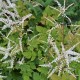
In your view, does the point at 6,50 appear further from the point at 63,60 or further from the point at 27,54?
the point at 63,60

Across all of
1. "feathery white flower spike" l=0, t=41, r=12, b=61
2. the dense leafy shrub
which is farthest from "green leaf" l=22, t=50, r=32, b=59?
"feathery white flower spike" l=0, t=41, r=12, b=61

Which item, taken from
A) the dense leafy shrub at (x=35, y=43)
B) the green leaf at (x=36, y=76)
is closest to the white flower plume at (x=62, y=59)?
the dense leafy shrub at (x=35, y=43)

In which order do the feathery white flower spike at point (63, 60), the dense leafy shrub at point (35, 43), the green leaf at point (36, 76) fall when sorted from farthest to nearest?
the green leaf at point (36, 76)
the dense leafy shrub at point (35, 43)
the feathery white flower spike at point (63, 60)

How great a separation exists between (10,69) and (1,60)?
0.48 feet

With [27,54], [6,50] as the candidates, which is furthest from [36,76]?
[6,50]

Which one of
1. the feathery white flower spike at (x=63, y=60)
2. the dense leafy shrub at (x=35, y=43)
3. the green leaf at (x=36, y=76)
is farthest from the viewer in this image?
the green leaf at (x=36, y=76)

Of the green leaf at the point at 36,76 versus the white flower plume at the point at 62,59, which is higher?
the white flower plume at the point at 62,59

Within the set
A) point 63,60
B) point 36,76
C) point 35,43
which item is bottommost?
point 36,76

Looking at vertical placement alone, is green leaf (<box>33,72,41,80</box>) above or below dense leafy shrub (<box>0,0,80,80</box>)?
below

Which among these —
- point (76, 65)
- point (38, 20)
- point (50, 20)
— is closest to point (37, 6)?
point (38, 20)

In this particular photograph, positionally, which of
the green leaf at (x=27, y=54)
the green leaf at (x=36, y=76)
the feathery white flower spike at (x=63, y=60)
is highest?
the green leaf at (x=27, y=54)

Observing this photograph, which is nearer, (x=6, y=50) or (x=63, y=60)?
(x=63, y=60)

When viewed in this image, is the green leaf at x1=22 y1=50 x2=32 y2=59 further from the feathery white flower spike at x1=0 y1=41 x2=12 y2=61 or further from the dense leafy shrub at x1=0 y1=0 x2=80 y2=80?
the feathery white flower spike at x1=0 y1=41 x2=12 y2=61

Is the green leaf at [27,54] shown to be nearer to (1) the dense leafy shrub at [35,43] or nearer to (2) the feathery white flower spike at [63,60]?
(1) the dense leafy shrub at [35,43]
